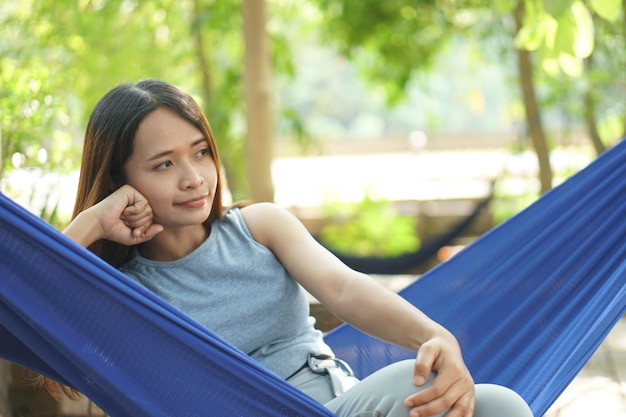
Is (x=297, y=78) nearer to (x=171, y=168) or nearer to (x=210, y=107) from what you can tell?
(x=210, y=107)

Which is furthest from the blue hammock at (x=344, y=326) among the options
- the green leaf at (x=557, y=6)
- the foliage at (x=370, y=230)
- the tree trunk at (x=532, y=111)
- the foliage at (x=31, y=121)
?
the foliage at (x=370, y=230)

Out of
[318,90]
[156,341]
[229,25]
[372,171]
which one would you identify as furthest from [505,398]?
[318,90]

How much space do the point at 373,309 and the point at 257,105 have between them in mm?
2784

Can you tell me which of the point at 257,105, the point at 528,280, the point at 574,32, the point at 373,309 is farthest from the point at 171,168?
the point at 257,105

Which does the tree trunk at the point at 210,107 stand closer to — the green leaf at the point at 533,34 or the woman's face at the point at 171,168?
the green leaf at the point at 533,34

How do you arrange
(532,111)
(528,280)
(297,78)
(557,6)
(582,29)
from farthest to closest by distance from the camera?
(297,78)
(532,111)
(582,29)
(557,6)
(528,280)

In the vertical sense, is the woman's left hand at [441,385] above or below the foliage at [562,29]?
below

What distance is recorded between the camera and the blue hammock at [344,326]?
4.75 feet

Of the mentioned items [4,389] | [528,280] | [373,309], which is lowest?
[4,389]

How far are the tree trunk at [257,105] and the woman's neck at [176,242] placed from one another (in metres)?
2.41

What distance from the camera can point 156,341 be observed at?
1.46m

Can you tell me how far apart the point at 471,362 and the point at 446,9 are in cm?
458

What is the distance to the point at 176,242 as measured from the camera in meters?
1.76

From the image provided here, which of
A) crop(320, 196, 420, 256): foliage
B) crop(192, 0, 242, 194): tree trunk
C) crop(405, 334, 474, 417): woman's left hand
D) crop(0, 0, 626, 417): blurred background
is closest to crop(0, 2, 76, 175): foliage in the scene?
crop(0, 0, 626, 417): blurred background
